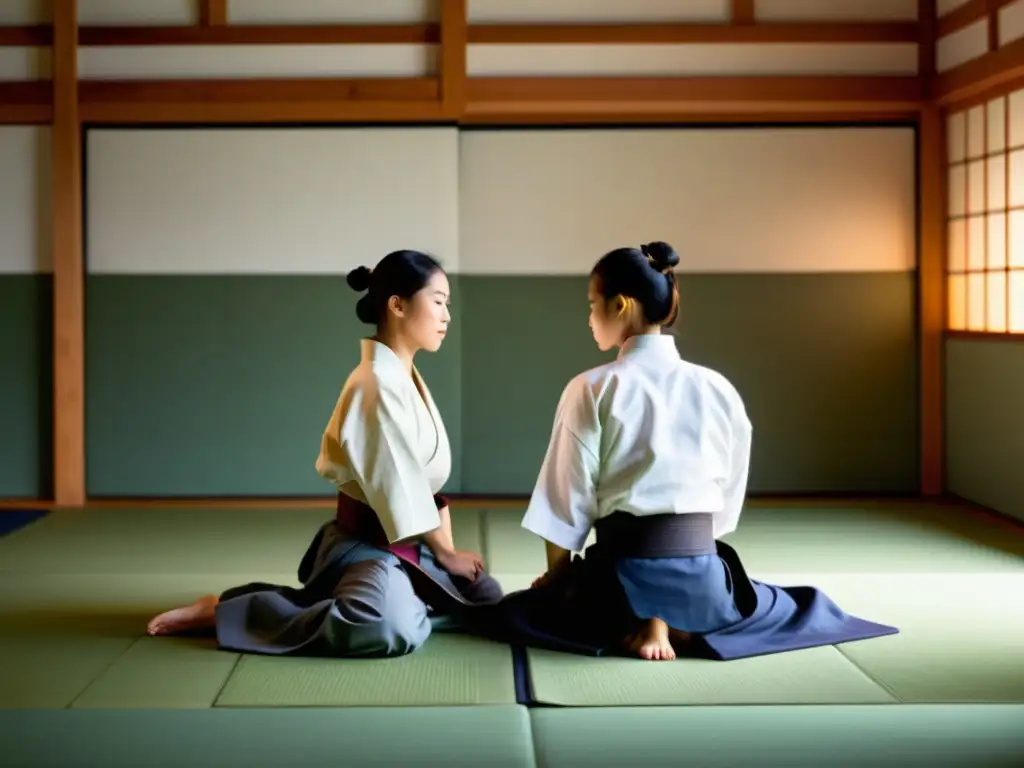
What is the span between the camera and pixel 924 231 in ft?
21.1

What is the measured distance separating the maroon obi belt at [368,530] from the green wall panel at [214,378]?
2.82 metres

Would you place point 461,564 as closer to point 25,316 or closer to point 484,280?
point 484,280

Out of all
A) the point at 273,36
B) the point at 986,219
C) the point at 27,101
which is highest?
the point at 273,36

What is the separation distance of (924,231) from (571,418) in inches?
143

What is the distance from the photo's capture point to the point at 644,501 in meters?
3.38

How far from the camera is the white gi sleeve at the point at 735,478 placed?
3.56 metres

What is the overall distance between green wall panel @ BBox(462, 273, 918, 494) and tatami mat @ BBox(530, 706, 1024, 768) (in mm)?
3573

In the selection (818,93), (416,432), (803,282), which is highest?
(818,93)

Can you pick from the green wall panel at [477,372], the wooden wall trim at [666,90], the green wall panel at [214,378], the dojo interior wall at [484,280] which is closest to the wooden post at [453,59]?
the wooden wall trim at [666,90]

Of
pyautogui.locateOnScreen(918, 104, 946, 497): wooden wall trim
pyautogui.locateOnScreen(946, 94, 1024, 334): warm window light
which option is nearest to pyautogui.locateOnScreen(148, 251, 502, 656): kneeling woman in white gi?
pyautogui.locateOnScreen(946, 94, 1024, 334): warm window light

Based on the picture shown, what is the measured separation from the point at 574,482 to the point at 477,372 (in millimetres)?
3111

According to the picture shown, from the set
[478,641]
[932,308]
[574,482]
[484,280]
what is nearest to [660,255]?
[574,482]

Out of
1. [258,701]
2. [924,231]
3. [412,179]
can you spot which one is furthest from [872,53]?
[258,701]

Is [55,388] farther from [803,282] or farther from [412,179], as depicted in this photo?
[803,282]
